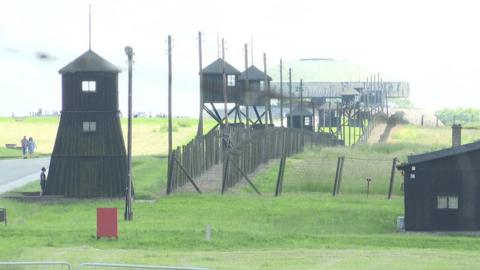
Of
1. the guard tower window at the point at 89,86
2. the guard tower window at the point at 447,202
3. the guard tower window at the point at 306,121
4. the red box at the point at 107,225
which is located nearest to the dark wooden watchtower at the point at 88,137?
the guard tower window at the point at 89,86

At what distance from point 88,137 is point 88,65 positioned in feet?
10.7

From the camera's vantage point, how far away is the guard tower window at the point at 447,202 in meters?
48.7

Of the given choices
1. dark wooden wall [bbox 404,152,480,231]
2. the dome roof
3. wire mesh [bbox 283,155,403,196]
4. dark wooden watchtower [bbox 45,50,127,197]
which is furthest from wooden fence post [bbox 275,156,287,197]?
dark wooden wall [bbox 404,152,480,231]

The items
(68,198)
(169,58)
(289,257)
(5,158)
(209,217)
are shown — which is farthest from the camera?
(5,158)

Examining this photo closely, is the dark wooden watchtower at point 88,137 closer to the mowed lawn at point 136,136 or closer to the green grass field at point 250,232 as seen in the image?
the green grass field at point 250,232

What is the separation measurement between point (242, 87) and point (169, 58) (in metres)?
36.4

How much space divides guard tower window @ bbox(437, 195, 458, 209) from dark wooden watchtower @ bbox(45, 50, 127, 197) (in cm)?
1773

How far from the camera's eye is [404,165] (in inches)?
1934

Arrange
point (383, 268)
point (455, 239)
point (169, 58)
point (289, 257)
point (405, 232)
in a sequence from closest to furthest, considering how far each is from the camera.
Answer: point (383, 268) → point (289, 257) → point (455, 239) → point (405, 232) → point (169, 58)

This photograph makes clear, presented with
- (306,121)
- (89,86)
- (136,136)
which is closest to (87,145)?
(89,86)

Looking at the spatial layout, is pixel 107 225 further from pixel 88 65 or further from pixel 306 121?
pixel 306 121

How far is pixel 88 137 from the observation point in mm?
61062

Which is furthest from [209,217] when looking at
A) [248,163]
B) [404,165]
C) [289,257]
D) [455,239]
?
[248,163]

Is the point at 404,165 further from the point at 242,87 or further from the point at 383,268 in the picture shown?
the point at 242,87
